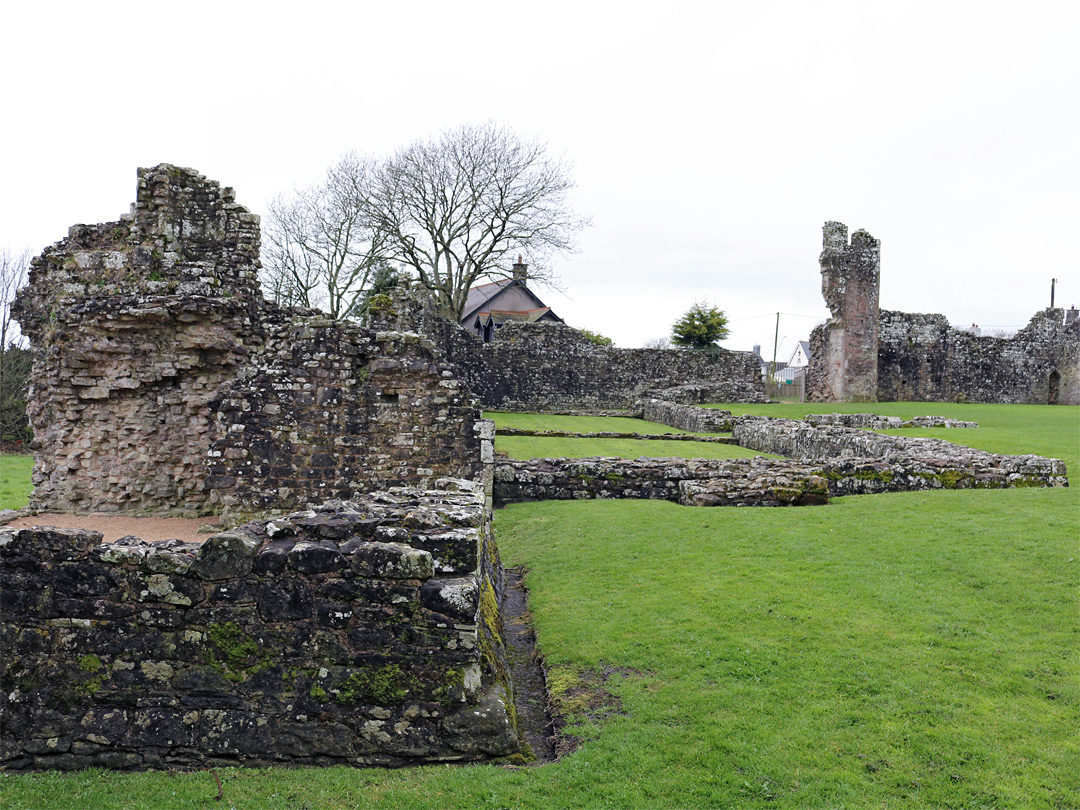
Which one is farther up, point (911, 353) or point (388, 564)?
point (911, 353)

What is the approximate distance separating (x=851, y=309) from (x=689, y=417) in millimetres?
11059

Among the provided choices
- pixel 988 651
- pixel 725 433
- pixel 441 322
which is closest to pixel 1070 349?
pixel 725 433

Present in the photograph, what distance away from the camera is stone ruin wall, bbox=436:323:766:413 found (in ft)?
104

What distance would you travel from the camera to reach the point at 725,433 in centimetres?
2308

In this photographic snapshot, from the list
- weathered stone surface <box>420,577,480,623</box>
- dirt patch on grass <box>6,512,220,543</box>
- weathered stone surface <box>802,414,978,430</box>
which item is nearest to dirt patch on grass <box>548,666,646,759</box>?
weathered stone surface <box>420,577,480,623</box>

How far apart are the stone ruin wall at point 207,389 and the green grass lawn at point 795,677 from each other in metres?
3.62

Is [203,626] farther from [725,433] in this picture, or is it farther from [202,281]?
[725,433]

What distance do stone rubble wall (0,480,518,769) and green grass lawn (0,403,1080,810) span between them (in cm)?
21

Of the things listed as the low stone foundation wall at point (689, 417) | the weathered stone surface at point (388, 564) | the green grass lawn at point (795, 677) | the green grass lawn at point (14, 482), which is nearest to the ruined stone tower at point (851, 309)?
the low stone foundation wall at point (689, 417)

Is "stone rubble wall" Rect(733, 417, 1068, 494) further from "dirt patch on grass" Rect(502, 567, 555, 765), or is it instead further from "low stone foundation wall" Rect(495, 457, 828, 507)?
"dirt patch on grass" Rect(502, 567, 555, 765)

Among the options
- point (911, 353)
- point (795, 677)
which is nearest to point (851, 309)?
point (911, 353)

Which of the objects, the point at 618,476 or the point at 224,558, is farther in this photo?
the point at 618,476

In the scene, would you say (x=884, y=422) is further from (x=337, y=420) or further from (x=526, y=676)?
(x=526, y=676)

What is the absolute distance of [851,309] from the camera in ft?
102
